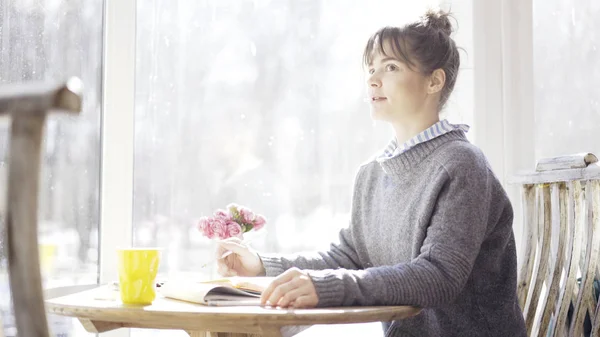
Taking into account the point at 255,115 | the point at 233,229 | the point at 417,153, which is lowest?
the point at 233,229

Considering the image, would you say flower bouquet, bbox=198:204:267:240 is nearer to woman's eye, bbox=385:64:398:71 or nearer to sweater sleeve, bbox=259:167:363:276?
sweater sleeve, bbox=259:167:363:276

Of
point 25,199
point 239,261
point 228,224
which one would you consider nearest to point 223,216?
point 228,224

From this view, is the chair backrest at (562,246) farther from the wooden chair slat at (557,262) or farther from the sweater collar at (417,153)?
the sweater collar at (417,153)

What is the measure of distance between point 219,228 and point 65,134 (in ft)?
2.15

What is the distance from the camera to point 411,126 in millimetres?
1749

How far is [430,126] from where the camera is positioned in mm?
1732

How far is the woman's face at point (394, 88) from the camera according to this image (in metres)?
1.73

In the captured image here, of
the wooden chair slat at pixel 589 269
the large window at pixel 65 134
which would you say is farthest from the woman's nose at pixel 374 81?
the large window at pixel 65 134

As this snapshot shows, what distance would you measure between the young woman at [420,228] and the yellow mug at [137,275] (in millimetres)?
200

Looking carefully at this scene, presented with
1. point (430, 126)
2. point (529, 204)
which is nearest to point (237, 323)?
point (430, 126)

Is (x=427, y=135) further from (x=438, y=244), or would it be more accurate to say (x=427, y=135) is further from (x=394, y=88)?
(x=438, y=244)

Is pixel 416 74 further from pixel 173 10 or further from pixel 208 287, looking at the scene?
pixel 173 10

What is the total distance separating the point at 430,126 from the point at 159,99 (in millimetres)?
923

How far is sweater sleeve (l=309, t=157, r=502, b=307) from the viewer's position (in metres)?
1.24
